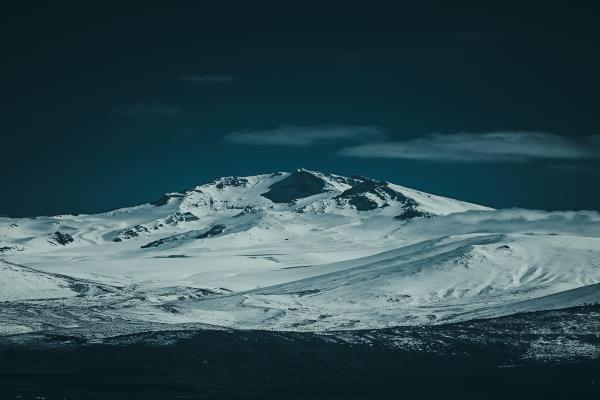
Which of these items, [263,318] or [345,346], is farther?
[263,318]

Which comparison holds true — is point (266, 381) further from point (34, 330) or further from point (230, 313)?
point (230, 313)

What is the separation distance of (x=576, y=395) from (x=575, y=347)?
36999 mm

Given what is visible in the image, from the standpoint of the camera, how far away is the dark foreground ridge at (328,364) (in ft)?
351

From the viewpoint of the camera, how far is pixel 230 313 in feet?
651

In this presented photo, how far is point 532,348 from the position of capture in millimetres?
139250

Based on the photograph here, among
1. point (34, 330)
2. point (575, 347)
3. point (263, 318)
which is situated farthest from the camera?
point (263, 318)

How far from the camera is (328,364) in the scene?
129500 mm

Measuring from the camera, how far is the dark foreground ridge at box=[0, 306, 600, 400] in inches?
4218

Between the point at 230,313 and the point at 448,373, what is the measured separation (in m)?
87.1

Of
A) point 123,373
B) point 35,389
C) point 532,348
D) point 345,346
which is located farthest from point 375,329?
point 35,389

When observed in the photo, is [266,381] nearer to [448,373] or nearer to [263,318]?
[448,373]

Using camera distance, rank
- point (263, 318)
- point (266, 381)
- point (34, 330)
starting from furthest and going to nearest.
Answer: point (263, 318) < point (34, 330) < point (266, 381)

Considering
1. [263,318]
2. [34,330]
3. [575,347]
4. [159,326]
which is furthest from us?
[263,318]

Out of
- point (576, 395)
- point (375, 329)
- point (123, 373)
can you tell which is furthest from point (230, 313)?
point (576, 395)
